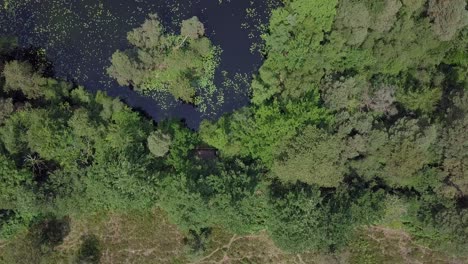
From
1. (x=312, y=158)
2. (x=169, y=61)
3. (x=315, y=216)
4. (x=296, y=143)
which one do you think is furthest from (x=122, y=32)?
(x=315, y=216)

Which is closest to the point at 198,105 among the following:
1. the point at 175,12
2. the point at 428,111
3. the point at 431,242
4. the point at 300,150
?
the point at 175,12

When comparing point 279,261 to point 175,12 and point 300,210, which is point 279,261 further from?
point 175,12

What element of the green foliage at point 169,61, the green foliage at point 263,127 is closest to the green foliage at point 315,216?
the green foliage at point 263,127

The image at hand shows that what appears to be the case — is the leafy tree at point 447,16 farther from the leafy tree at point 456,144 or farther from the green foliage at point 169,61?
the green foliage at point 169,61

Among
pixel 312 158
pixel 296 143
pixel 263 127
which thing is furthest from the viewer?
pixel 263 127

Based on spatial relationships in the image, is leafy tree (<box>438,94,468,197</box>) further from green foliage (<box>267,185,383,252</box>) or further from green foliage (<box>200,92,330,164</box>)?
green foliage (<box>200,92,330,164</box>)

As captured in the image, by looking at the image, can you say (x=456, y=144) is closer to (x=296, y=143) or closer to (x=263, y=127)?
(x=296, y=143)
